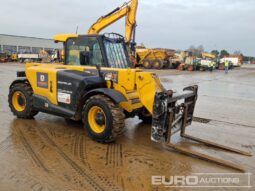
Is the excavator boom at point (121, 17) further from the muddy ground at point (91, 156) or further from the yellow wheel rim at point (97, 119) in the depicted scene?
the yellow wheel rim at point (97, 119)

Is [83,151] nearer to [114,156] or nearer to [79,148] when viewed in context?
[79,148]

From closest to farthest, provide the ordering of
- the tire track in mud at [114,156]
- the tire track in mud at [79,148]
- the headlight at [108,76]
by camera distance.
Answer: the tire track in mud at [114,156]
the tire track in mud at [79,148]
the headlight at [108,76]

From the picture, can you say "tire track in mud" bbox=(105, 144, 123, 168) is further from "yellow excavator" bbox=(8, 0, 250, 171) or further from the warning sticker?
the warning sticker

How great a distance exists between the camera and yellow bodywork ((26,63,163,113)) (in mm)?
5383

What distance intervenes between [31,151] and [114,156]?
4.86 feet

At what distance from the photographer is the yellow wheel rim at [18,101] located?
23.0 feet

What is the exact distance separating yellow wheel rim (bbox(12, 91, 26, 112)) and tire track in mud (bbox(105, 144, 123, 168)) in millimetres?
2980

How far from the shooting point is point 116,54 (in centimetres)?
649

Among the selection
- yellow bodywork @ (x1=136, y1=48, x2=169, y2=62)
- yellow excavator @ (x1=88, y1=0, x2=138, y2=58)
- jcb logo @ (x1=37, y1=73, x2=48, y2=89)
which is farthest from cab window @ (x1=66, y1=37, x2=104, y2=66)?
yellow bodywork @ (x1=136, y1=48, x2=169, y2=62)

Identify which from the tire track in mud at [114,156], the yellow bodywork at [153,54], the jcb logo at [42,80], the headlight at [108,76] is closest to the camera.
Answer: the tire track in mud at [114,156]

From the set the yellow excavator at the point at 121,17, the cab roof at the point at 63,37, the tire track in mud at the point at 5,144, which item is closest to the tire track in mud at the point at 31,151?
the tire track in mud at the point at 5,144

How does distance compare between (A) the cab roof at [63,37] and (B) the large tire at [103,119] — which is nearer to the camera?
(B) the large tire at [103,119]

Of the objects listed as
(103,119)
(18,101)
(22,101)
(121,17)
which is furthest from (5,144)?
(121,17)

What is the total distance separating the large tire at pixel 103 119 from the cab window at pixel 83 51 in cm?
113
